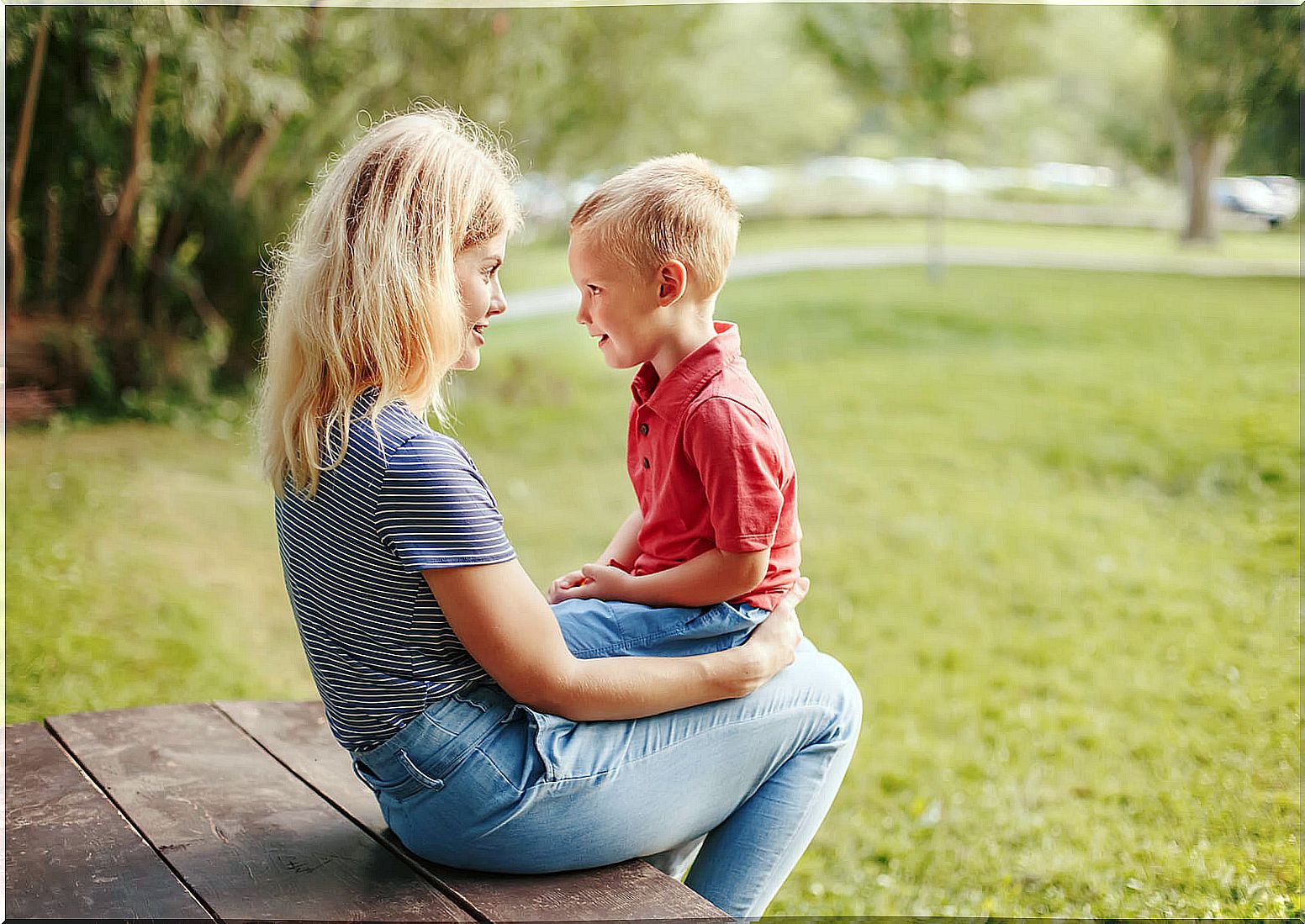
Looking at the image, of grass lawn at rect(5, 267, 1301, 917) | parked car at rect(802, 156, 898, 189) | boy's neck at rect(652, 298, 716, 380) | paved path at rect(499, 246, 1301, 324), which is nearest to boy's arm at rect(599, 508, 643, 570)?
boy's neck at rect(652, 298, 716, 380)

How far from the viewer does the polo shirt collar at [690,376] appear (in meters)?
1.65

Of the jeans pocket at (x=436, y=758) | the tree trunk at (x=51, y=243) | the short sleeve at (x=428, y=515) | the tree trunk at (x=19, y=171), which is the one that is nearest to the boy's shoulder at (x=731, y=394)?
the short sleeve at (x=428, y=515)

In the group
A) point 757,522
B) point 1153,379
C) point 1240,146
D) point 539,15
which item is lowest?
point 1153,379

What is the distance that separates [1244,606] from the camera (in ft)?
16.4

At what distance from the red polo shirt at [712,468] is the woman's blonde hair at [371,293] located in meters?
0.32

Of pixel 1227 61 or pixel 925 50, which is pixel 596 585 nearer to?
pixel 1227 61

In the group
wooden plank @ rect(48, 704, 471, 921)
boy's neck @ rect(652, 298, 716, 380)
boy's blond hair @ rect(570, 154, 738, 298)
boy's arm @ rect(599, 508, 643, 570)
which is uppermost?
boy's blond hair @ rect(570, 154, 738, 298)

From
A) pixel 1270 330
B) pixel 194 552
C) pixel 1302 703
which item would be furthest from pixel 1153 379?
pixel 194 552

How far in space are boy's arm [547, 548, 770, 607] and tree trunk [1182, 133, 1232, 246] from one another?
9.16 meters

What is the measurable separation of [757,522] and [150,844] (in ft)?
2.87

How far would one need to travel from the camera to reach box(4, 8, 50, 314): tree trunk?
4.83 metres

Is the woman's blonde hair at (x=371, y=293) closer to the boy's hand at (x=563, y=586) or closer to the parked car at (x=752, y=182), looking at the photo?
the boy's hand at (x=563, y=586)

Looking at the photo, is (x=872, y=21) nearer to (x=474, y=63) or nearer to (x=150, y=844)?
(x=474, y=63)

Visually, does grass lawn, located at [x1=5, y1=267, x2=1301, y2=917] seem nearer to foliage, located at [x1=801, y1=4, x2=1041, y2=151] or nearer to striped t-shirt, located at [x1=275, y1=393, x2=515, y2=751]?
foliage, located at [x1=801, y1=4, x2=1041, y2=151]
